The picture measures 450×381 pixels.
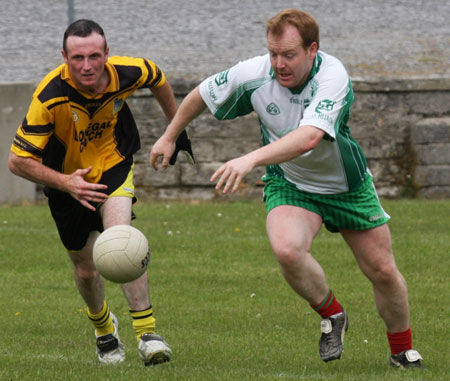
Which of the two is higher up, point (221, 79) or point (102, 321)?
point (221, 79)

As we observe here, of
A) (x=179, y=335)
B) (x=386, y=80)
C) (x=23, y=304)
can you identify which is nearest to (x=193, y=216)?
(x=386, y=80)

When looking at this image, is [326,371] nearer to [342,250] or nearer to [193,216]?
[342,250]

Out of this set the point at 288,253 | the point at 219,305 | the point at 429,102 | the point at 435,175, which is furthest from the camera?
the point at 429,102

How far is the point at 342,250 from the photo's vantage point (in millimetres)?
11602

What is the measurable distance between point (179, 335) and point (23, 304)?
199 centimetres

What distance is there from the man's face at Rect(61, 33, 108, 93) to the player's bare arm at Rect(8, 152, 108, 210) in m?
0.63

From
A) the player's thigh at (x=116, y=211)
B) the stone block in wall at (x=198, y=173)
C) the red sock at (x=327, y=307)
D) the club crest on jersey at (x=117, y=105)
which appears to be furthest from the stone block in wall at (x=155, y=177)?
the red sock at (x=327, y=307)

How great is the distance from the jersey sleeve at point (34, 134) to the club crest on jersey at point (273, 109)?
4.86 feet

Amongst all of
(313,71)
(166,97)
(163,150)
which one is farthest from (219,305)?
(313,71)

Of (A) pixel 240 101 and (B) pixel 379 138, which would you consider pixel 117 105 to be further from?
(B) pixel 379 138

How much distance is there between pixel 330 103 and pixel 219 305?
390 cm

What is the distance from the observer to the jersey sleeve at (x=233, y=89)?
6.03 metres

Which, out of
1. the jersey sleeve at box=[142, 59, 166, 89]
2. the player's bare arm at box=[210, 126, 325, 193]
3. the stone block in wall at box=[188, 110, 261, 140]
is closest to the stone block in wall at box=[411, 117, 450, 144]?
the stone block in wall at box=[188, 110, 261, 140]

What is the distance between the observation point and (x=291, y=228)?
5914mm
